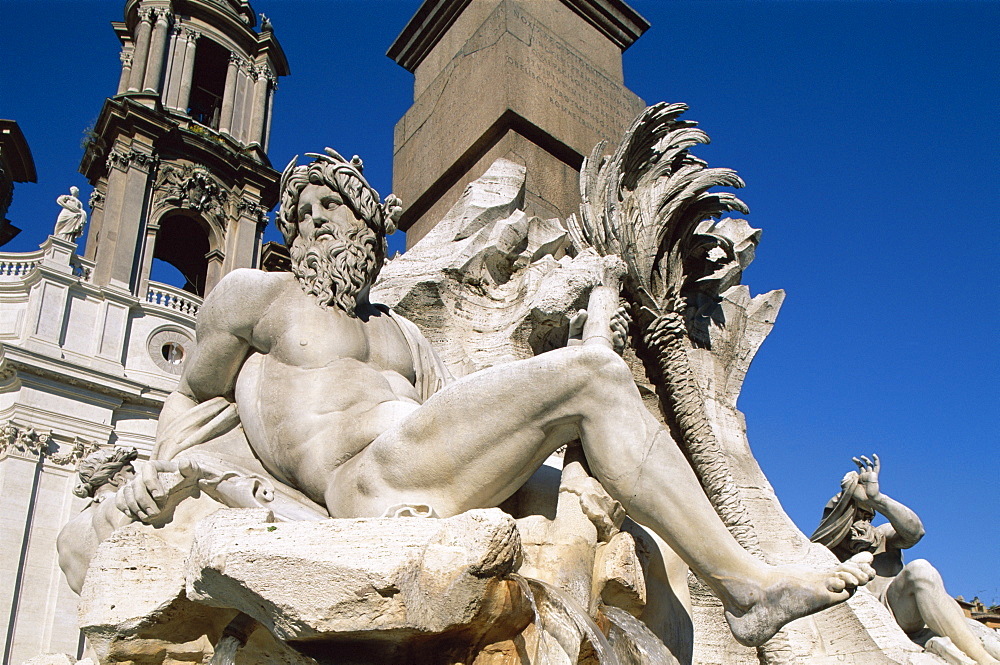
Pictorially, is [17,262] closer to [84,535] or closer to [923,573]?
[84,535]

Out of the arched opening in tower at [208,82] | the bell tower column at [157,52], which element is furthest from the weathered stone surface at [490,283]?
the arched opening in tower at [208,82]

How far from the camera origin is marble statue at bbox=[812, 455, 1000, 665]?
4.70 m

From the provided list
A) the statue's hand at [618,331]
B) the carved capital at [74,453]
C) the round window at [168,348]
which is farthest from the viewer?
the round window at [168,348]

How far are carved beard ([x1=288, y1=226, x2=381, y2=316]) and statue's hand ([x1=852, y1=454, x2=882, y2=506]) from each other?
11.1 ft

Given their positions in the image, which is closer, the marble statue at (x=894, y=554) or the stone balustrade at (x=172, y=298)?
the marble statue at (x=894, y=554)

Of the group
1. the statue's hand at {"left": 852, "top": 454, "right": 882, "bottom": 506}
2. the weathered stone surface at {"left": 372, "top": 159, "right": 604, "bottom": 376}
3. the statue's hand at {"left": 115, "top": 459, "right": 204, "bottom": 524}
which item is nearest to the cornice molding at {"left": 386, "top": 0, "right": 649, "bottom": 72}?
the weathered stone surface at {"left": 372, "top": 159, "right": 604, "bottom": 376}

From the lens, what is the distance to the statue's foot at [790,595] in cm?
234

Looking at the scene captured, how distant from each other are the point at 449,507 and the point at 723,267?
134 inches

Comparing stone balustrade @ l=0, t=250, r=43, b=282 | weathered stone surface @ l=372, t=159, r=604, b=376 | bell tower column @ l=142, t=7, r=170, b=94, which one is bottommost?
weathered stone surface @ l=372, t=159, r=604, b=376

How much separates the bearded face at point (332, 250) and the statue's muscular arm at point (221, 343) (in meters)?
0.14

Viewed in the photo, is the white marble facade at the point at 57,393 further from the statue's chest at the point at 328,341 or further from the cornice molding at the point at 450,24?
the statue's chest at the point at 328,341

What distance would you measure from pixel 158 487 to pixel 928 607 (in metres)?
4.01

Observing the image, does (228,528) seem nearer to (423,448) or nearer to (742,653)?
(423,448)

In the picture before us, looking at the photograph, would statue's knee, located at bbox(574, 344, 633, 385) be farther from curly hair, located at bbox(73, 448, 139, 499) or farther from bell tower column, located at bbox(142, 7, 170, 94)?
bell tower column, located at bbox(142, 7, 170, 94)
